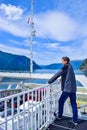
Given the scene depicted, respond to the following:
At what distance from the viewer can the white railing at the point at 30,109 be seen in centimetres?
244

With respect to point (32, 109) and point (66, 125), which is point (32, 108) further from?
point (66, 125)

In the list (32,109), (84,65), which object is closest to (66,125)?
(32,109)

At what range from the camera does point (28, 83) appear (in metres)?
8.07

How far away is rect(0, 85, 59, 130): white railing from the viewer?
8.00 feet

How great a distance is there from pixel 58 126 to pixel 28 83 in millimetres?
4439

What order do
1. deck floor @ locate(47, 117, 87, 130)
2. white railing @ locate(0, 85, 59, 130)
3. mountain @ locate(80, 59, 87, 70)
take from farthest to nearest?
mountain @ locate(80, 59, 87, 70), deck floor @ locate(47, 117, 87, 130), white railing @ locate(0, 85, 59, 130)

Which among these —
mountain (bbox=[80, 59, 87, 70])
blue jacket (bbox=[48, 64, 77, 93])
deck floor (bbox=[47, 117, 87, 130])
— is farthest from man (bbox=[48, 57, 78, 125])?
mountain (bbox=[80, 59, 87, 70])

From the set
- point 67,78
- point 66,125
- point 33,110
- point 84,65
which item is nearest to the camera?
point 33,110

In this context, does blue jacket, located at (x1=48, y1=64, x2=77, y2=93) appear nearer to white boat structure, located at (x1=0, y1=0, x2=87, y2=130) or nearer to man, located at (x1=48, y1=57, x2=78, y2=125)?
man, located at (x1=48, y1=57, x2=78, y2=125)

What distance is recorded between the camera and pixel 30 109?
3.02 metres

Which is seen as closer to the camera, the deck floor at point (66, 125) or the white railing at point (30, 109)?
the white railing at point (30, 109)

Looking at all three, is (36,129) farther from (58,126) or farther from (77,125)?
(77,125)

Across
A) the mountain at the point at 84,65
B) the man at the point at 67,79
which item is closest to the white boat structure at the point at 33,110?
the man at the point at 67,79

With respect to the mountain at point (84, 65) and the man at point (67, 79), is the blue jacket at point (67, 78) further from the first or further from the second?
the mountain at point (84, 65)
